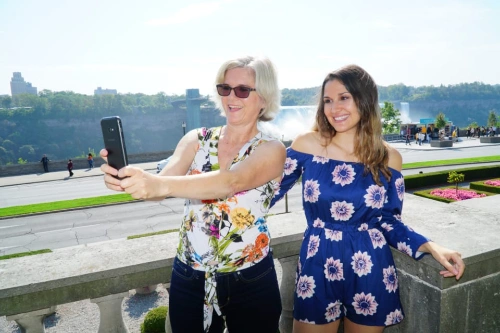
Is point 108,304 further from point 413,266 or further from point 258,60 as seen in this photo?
point 413,266

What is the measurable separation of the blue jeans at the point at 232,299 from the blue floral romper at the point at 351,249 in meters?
0.35

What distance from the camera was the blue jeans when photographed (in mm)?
1874

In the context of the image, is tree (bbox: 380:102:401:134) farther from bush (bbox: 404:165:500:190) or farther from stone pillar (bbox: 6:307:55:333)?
stone pillar (bbox: 6:307:55:333)

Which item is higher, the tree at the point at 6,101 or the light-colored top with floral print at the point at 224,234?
the tree at the point at 6,101

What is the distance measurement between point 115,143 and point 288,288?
5.70 ft

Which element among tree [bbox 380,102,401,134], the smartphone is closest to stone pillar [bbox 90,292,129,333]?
the smartphone

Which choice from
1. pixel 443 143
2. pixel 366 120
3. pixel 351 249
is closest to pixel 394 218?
pixel 351 249

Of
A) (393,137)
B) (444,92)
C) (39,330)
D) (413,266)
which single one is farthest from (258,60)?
(444,92)

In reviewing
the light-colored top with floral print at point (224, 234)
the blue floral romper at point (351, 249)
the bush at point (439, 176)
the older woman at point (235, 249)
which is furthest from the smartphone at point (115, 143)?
the bush at point (439, 176)

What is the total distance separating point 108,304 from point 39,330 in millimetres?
394

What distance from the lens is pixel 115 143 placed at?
1.52 metres

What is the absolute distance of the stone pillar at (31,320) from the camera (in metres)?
1.99

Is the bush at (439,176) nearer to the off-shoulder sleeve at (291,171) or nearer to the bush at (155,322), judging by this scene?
the bush at (155,322)

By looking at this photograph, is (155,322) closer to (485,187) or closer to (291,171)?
(291,171)
